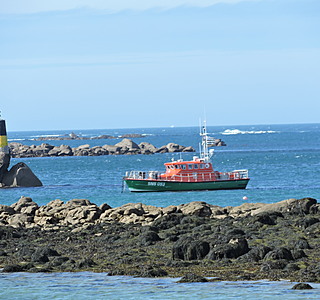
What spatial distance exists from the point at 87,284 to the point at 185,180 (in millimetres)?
38944

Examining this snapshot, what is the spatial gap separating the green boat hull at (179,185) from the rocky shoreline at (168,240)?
19.3 metres

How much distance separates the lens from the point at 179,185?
197 feet

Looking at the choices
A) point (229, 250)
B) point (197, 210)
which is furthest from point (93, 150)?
point (229, 250)

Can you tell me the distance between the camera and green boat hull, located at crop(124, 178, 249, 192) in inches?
2354

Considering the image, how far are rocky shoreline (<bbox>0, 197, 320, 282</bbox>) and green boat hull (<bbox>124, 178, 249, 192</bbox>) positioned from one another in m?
19.3

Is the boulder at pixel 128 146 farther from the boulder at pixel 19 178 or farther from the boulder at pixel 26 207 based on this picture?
the boulder at pixel 26 207

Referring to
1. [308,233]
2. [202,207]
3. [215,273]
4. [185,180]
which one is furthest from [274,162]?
[215,273]

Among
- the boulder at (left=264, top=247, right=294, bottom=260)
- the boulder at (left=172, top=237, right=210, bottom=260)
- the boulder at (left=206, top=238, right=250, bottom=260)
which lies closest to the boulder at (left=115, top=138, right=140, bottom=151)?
the boulder at (left=172, top=237, right=210, bottom=260)

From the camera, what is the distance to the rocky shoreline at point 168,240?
22.9m

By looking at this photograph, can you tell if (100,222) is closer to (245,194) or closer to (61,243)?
(61,243)

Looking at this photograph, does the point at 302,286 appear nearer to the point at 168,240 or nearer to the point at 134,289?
the point at 134,289

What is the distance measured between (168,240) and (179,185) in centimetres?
3184

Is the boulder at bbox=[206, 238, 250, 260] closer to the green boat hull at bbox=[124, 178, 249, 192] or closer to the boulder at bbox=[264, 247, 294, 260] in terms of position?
the boulder at bbox=[264, 247, 294, 260]

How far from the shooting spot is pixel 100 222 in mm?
35438
